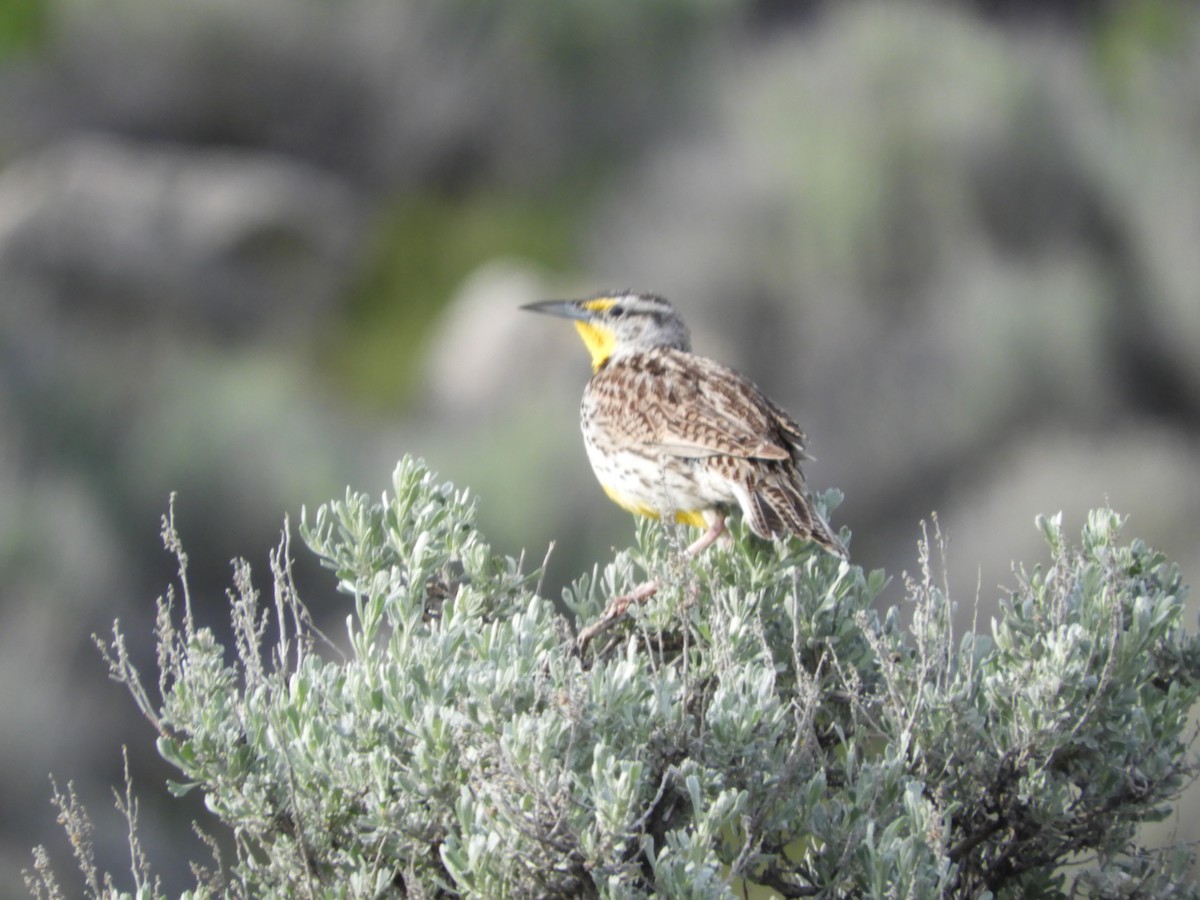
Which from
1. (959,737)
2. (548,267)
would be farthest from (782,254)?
(959,737)

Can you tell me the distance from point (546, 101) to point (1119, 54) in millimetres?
5557

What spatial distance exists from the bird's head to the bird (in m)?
0.25

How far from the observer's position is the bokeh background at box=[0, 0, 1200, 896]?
32.5 ft

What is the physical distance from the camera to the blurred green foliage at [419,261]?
12367 mm

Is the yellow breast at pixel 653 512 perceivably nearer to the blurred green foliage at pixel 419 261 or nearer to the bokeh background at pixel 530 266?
the bokeh background at pixel 530 266

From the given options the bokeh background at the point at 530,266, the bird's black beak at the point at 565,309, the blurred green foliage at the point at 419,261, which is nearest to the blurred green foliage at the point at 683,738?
the bird's black beak at the point at 565,309

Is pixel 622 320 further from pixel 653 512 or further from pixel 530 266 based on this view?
pixel 530 266

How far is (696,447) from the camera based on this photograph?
3559 millimetres

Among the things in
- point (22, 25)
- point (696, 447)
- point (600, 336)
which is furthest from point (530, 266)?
point (696, 447)

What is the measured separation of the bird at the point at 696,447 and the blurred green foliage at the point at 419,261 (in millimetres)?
8225

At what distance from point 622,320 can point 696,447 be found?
2.96 feet

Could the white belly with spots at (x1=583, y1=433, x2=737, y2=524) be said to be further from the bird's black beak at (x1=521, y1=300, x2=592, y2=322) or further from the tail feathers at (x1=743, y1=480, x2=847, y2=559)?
the bird's black beak at (x1=521, y1=300, x2=592, y2=322)

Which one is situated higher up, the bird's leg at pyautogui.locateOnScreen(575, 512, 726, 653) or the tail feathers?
the tail feathers

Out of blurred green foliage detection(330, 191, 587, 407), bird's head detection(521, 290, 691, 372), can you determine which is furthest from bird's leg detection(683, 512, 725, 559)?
blurred green foliage detection(330, 191, 587, 407)
